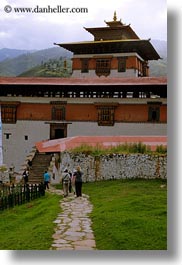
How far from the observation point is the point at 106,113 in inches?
291

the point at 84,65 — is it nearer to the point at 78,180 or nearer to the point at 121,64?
the point at 121,64

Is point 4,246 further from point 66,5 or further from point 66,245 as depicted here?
point 66,5

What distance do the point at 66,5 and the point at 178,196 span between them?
2278 millimetres

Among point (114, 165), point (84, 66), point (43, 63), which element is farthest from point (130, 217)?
point (84, 66)

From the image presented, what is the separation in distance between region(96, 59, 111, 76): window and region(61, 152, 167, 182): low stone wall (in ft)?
12.7

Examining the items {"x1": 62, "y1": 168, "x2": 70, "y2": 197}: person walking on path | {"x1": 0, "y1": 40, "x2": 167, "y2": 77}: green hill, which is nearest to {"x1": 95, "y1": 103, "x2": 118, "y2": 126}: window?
{"x1": 0, "y1": 40, "x2": 167, "y2": 77}: green hill

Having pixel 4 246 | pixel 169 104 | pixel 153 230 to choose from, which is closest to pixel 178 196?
pixel 153 230

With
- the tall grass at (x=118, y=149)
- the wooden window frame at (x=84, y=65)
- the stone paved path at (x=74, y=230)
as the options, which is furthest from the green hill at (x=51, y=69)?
the stone paved path at (x=74, y=230)

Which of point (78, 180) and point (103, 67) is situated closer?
point (78, 180)

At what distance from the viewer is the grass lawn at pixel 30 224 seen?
483 cm

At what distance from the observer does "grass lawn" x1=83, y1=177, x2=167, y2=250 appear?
473 centimetres

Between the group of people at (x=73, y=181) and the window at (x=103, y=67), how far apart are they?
4199mm

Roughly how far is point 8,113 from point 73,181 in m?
1.51

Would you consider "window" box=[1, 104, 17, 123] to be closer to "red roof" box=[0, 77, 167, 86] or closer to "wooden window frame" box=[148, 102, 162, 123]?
"red roof" box=[0, 77, 167, 86]
